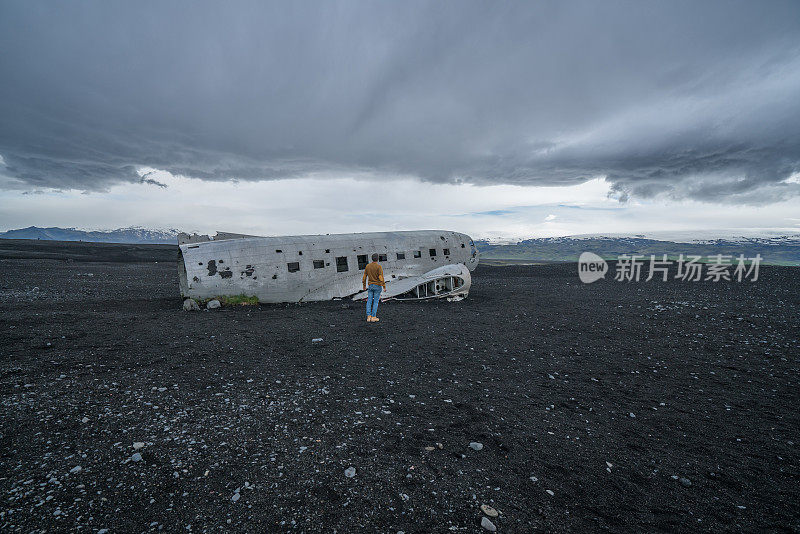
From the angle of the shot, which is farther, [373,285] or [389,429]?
[373,285]

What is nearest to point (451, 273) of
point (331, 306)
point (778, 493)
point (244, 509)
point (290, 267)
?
point (331, 306)

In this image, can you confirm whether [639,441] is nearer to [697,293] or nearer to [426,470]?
[426,470]

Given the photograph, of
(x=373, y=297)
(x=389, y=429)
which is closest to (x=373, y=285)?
(x=373, y=297)

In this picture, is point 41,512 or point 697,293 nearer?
point 41,512

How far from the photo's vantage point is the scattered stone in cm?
428

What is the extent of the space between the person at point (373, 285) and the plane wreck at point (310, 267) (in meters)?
4.46

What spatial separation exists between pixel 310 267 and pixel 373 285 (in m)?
6.62

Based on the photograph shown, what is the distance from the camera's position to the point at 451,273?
21.1 metres

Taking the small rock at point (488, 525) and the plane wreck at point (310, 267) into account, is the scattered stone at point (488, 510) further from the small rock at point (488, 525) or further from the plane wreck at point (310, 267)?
the plane wreck at point (310, 267)

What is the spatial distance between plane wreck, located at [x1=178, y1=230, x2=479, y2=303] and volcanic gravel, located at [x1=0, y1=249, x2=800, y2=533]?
196 inches

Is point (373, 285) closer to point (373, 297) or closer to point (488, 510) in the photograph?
point (373, 297)

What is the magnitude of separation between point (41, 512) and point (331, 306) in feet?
48.5

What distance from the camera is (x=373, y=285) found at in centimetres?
1476

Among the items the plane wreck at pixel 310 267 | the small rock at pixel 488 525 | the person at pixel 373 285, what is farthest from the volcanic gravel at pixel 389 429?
the plane wreck at pixel 310 267
